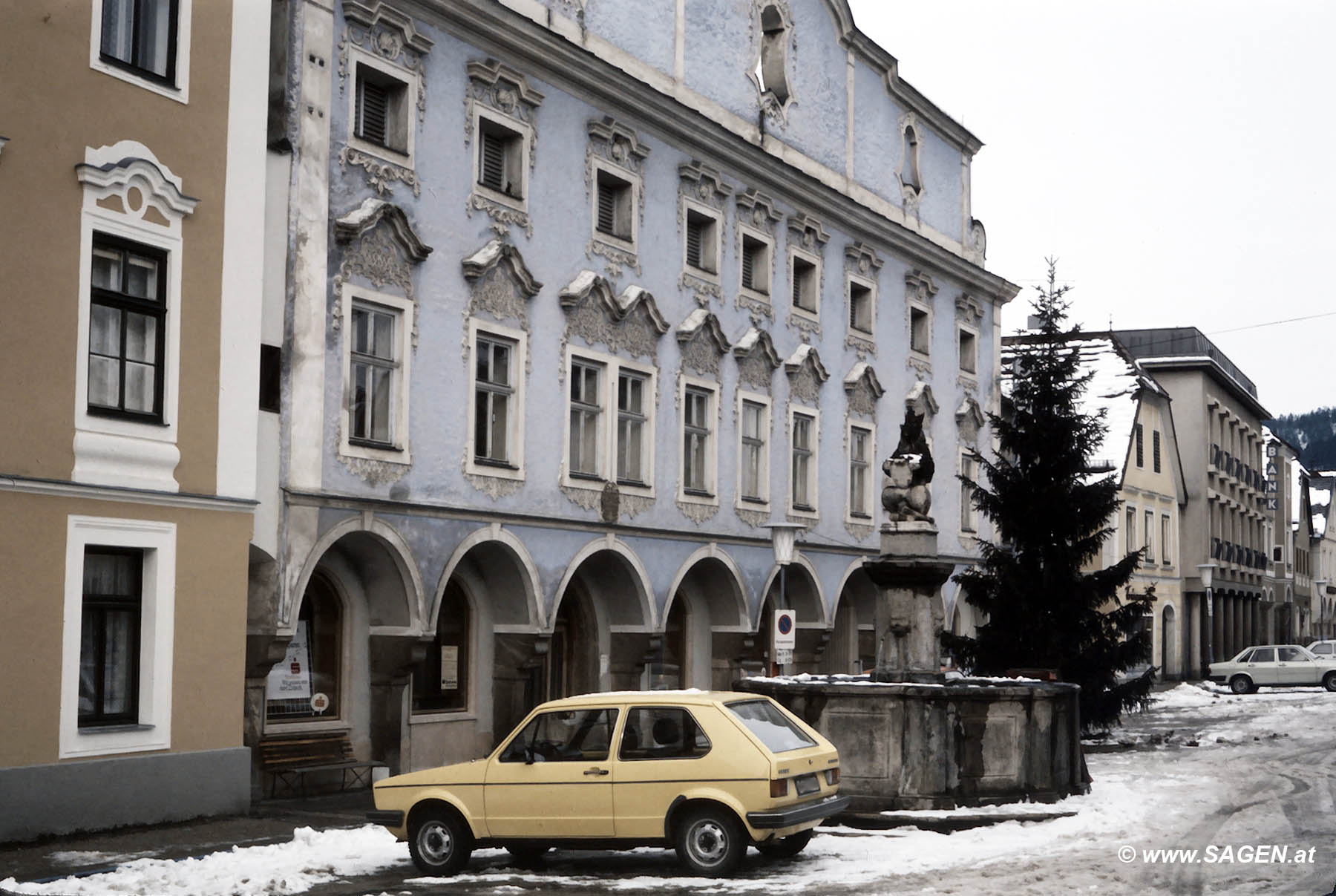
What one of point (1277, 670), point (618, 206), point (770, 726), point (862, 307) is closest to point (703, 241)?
point (618, 206)

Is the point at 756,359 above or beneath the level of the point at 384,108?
beneath

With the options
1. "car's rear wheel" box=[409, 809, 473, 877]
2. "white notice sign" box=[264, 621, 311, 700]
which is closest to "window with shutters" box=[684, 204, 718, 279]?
"white notice sign" box=[264, 621, 311, 700]

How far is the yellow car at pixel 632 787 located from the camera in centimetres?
1345

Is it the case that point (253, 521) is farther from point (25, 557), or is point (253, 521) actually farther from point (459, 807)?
point (459, 807)

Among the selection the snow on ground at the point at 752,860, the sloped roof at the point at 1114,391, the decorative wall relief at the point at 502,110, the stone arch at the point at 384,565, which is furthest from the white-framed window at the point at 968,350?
the stone arch at the point at 384,565

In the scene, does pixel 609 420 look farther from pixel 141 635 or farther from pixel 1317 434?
pixel 1317 434

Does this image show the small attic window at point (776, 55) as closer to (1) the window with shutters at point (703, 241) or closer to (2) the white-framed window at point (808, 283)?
(2) the white-framed window at point (808, 283)

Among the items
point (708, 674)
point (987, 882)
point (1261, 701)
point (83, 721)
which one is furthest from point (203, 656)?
point (1261, 701)

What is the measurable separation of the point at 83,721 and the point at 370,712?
5.84m

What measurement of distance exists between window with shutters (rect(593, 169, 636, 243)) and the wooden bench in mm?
9462

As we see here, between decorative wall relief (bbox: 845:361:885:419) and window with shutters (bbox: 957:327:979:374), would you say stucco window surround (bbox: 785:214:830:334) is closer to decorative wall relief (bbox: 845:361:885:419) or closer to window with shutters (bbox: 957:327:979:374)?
decorative wall relief (bbox: 845:361:885:419)

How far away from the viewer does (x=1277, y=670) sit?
51.2m

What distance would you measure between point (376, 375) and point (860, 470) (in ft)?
50.9

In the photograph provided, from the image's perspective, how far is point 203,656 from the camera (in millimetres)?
17922
